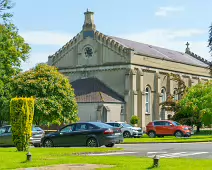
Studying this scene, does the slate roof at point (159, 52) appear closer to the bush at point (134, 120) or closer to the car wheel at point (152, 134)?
the bush at point (134, 120)

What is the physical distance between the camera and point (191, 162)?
1694 centimetres

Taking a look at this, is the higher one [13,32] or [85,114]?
[13,32]

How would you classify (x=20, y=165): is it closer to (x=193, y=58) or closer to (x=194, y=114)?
(x=194, y=114)

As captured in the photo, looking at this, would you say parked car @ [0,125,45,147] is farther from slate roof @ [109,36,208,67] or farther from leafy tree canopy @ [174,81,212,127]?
slate roof @ [109,36,208,67]

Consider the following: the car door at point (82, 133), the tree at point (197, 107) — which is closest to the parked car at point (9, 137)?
the car door at point (82, 133)

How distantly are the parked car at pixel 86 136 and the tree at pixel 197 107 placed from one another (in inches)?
966

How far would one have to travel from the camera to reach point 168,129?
4525 cm

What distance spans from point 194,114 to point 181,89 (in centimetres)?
1103

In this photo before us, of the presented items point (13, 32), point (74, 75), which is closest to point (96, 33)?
point (74, 75)

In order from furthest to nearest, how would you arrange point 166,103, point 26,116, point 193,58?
point 193,58 → point 166,103 → point 26,116

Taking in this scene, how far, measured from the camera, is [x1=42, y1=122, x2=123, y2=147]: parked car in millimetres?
27281

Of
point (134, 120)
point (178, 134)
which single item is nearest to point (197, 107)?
point (178, 134)

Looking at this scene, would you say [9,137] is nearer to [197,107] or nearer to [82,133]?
[82,133]

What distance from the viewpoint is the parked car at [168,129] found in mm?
44125
